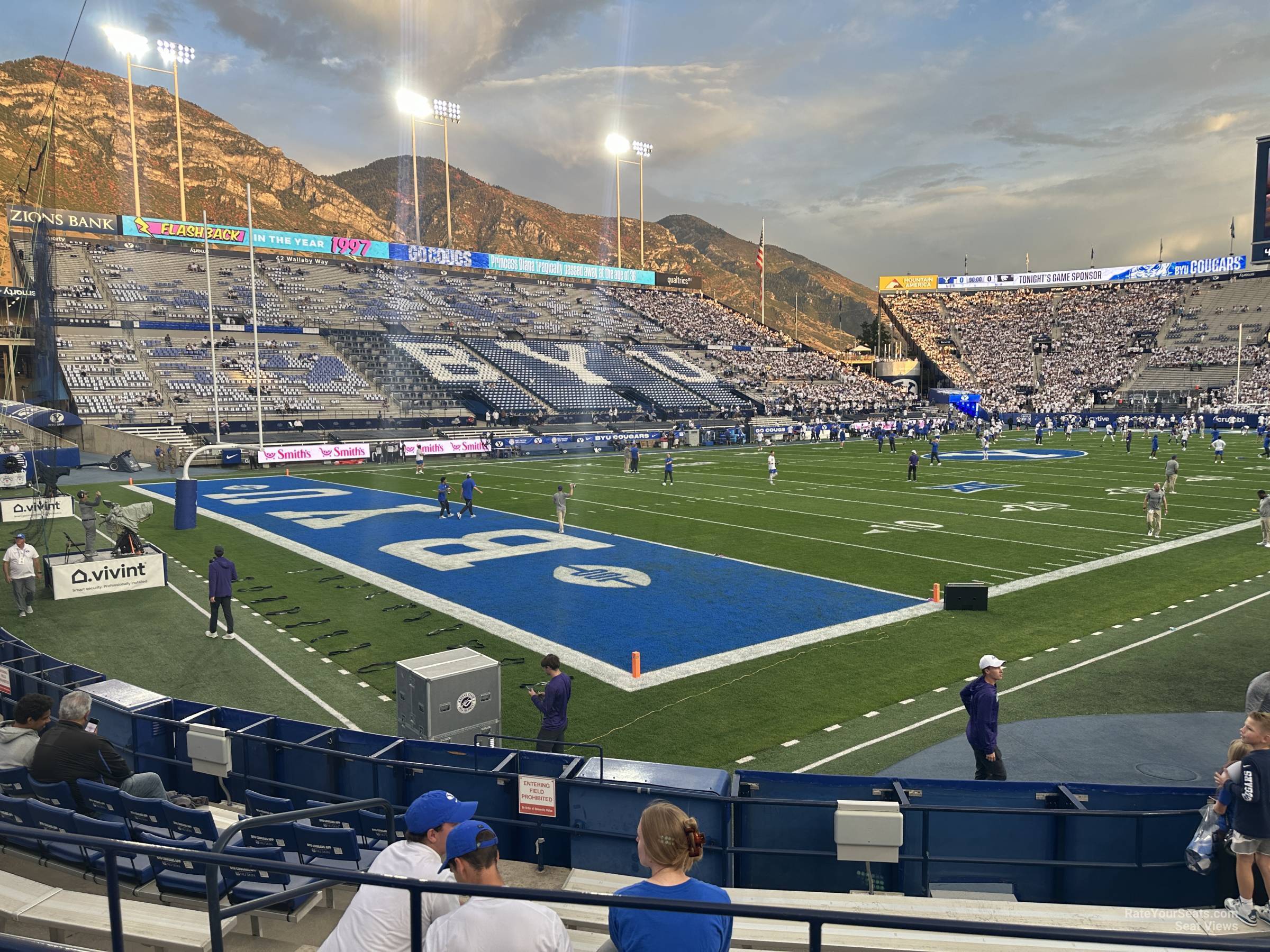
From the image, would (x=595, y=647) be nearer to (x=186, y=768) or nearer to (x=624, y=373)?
(x=186, y=768)

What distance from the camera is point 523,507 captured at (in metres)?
28.8

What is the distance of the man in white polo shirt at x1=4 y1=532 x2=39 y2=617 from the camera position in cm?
1562

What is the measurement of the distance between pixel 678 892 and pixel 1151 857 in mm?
4924

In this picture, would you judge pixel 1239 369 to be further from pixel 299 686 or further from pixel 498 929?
pixel 498 929

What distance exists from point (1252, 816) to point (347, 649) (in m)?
12.0

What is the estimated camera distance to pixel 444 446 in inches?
1982

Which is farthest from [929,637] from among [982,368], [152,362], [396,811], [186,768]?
[982,368]

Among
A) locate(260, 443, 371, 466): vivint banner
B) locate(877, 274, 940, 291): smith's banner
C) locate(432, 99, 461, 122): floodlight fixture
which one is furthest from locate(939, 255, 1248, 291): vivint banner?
locate(260, 443, 371, 466): vivint banner

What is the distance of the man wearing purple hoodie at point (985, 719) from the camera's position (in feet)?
26.0

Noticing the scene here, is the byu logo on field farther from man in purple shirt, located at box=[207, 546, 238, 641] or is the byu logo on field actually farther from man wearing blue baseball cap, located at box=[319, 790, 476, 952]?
man wearing blue baseball cap, located at box=[319, 790, 476, 952]

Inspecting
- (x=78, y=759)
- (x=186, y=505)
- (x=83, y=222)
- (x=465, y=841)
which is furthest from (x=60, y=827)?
(x=83, y=222)

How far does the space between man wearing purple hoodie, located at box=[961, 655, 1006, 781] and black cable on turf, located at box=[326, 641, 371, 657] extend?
31.2ft

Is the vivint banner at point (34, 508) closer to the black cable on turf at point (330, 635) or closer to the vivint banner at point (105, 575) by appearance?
the vivint banner at point (105, 575)

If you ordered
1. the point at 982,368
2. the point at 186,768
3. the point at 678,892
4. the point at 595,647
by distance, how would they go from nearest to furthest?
the point at 678,892 < the point at 186,768 < the point at 595,647 < the point at 982,368
